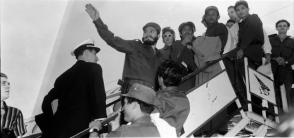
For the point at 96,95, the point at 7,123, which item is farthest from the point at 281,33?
the point at 7,123

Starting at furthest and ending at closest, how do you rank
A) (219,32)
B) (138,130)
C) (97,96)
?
(219,32)
(97,96)
(138,130)

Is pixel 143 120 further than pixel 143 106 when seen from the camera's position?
No

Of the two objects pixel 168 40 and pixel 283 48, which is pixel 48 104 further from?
pixel 283 48

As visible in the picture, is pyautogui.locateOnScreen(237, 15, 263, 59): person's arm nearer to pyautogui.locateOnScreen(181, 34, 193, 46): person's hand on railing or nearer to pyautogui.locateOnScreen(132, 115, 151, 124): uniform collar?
pyautogui.locateOnScreen(181, 34, 193, 46): person's hand on railing

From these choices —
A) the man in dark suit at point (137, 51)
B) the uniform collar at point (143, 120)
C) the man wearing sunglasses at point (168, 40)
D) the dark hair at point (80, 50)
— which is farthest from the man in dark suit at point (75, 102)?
the man wearing sunglasses at point (168, 40)

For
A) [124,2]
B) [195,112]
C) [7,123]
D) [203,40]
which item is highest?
[124,2]

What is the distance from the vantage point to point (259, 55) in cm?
445

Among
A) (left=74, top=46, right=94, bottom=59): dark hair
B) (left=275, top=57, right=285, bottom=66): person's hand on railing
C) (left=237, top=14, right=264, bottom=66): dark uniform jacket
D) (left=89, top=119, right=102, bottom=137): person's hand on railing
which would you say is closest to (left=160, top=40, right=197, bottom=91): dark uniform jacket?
(left=237, top=14, right=264, bottom=66): dark uniform jacket

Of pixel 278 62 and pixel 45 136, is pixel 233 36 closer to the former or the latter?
pixel 278 62

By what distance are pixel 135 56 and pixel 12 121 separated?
131 cm

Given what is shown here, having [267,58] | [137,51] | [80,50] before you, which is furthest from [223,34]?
[80,50]

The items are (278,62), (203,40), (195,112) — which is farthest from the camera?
(278,62)

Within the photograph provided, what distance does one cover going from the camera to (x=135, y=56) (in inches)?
145

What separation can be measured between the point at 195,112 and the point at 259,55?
124 cm
